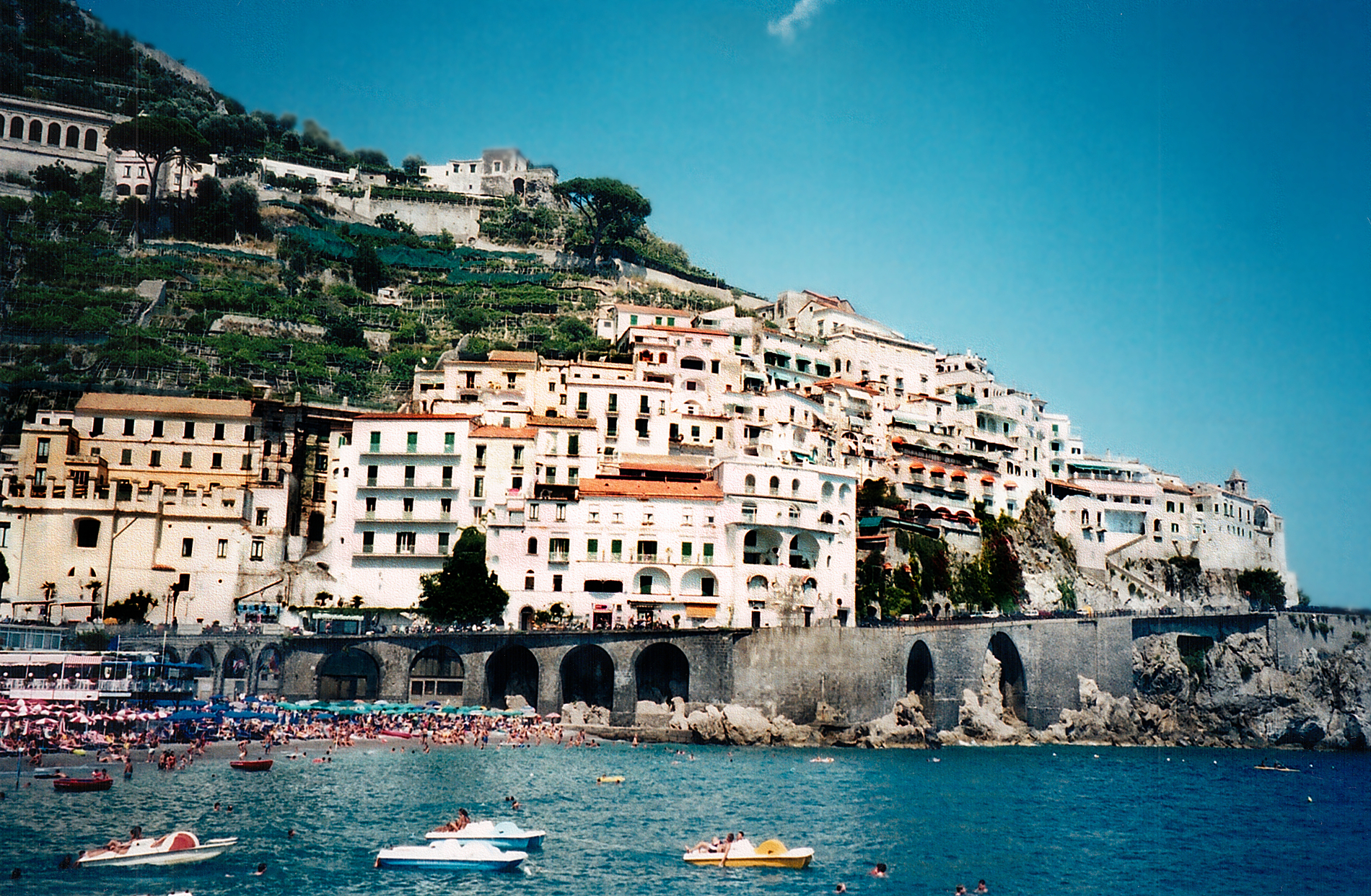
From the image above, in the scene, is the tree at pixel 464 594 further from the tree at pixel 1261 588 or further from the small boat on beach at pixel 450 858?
the tree at pixel 1261 588

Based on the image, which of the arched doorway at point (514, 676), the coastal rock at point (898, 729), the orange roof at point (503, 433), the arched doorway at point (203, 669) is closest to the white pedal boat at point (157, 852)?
the arched doorway at point (203, 669)

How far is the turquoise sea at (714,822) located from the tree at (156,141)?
6927cm

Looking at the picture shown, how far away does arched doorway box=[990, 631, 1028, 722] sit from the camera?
7075 centimetres

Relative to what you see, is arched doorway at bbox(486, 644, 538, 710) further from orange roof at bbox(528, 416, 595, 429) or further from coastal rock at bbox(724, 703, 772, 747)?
orange roof at bbox(528, 416, 595, 429)

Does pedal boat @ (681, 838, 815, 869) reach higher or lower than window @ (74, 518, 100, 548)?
lower

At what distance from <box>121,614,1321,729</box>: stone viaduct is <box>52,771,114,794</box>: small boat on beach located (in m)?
18.5

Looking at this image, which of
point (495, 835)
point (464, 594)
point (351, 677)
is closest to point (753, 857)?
point (495, 835)

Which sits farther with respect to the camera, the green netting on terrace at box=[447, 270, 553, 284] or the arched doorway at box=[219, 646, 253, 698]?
the green netting on terrace at box=[447, 270, 553, 284]

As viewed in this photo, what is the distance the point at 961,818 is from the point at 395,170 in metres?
104

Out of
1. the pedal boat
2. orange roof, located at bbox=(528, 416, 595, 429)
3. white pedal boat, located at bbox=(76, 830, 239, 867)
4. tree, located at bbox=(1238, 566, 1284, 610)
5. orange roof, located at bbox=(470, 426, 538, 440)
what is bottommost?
the pedal boat

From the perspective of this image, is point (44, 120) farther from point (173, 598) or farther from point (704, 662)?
point (704, 662)

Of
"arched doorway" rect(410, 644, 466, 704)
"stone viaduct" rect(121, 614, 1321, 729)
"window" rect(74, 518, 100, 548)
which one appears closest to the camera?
"stone viaduct" rect(121, 614, 1321, 729)

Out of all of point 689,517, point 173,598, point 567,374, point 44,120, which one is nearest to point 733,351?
Answer: point 567,374

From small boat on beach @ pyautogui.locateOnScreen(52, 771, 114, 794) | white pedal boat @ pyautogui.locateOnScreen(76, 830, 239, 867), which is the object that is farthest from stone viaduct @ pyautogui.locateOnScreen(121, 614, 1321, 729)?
white pedal boat @ pyautogui.locateOnScreen(76, 830, 239, 867)
